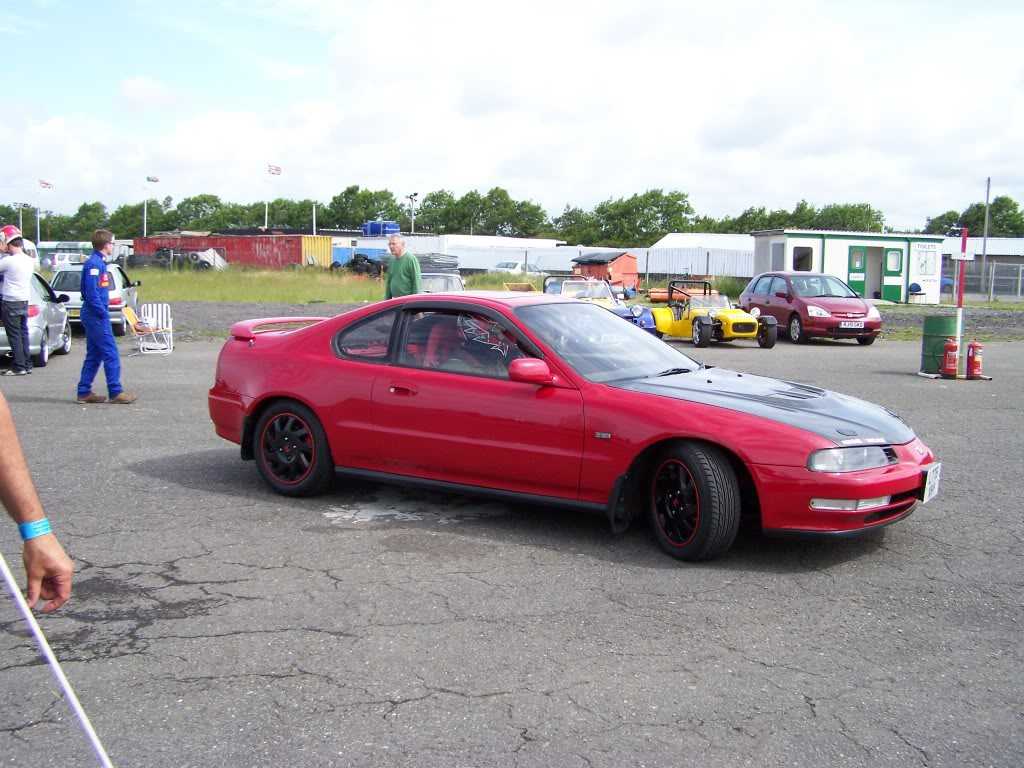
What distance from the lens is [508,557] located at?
538cm

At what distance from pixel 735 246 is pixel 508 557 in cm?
6030

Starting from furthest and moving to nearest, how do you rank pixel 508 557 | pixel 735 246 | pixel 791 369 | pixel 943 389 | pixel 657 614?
pixel 735 246 < pixel 791 369 < pixel 943 389 < pixel 508 557 < pixel 657 614

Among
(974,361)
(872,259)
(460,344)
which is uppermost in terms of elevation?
(872,259)

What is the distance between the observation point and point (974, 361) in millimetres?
14133

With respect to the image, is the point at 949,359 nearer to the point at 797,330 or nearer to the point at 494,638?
the point at 797,330

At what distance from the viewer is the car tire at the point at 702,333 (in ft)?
64.2

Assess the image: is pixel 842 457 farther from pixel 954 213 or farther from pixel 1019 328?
pixel 954 213

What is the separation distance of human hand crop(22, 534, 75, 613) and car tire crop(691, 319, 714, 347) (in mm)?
17914

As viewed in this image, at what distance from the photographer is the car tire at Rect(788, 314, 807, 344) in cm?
2125

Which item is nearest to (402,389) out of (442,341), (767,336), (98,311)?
(442,341)

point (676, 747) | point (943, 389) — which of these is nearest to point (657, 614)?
point (676, 747)

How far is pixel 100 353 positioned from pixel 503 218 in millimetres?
116753

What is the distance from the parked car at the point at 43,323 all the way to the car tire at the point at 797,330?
1453 cm

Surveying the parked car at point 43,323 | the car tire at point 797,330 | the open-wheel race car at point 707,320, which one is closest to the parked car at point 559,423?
the parked car at point 43,323
